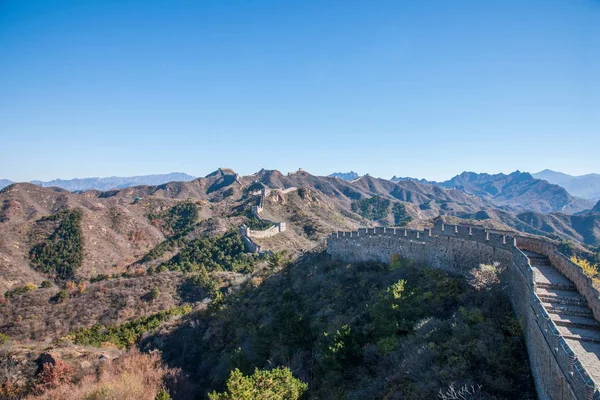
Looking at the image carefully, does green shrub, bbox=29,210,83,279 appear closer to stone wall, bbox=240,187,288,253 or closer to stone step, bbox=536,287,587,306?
stone wall, bbox=240,187,288,253

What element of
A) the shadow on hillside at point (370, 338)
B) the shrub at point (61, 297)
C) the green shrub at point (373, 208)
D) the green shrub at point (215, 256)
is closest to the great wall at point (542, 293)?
the shadow on hillside at point (370, 338)

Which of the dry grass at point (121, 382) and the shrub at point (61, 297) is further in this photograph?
the shrub at point (61, 297)

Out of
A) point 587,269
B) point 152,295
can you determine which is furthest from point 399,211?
point 587,269

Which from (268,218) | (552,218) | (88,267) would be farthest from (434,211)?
(88,267)

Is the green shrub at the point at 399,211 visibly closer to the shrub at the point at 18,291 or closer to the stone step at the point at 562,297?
the shrub at the point at 18,291

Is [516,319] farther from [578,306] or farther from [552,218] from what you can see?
[552,218]

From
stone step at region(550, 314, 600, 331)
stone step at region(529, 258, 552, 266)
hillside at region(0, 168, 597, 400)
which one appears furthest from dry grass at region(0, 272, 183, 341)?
stone step at region(550, 314, 600, 331)
